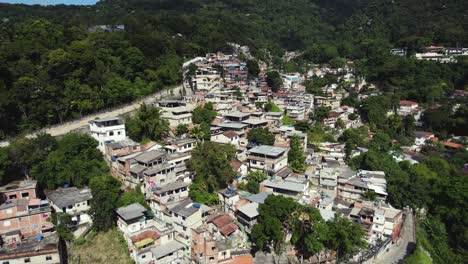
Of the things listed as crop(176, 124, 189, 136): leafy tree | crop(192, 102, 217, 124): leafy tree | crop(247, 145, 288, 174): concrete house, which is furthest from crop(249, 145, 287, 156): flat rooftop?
crop(176, 124, 189, 136): leafy tree

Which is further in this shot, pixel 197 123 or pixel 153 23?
pixel 153 23

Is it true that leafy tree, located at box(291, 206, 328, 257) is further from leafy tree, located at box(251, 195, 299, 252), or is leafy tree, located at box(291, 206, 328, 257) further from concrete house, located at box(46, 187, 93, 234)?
concrete house, located at box(46, 187, 93, 234)

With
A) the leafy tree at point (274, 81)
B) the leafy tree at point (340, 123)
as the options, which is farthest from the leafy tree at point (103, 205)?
the leafy tree at point (274, 81)

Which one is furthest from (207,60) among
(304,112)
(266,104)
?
(304,112)

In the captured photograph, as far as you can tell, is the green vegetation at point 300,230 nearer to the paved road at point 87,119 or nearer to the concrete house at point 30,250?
the concrete house at point 30,250

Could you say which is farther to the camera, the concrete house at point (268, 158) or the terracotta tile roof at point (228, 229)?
the concrete house at point (268, 158)

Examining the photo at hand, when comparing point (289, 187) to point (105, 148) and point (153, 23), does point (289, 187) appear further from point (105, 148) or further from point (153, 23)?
point (153, 23)
